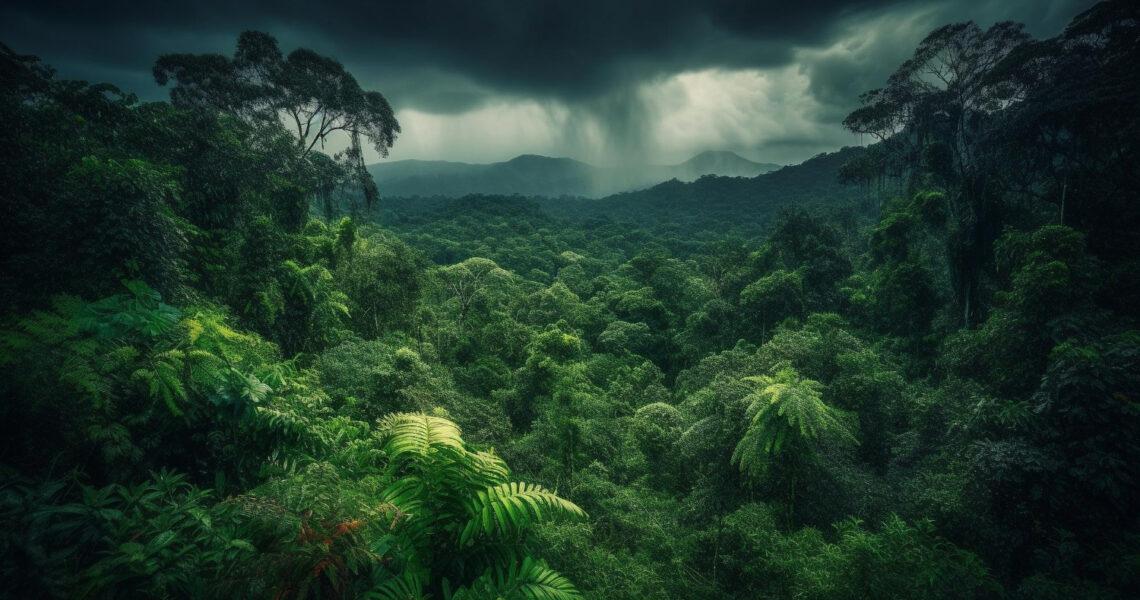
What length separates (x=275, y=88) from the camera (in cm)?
1683

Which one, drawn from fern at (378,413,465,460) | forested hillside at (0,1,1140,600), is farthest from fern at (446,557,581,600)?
fern at (378,413,465,460)

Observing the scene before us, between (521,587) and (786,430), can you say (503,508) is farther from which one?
(786,430)

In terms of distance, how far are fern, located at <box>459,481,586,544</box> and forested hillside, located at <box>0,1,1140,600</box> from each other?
28mm

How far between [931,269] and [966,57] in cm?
923

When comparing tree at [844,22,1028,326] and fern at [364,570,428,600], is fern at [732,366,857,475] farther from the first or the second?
tree at [844,22,1028,326]

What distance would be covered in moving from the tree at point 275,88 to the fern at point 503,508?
16.9 meters

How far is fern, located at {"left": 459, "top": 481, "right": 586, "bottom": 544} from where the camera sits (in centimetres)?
285

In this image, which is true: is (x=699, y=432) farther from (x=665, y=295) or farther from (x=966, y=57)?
(x=966, y=57)

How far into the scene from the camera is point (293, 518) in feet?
8.68

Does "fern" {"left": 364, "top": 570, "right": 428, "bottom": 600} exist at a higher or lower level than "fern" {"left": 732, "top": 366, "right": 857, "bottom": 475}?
higher

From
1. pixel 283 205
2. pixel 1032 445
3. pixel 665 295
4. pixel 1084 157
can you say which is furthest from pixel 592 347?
pixel 1084 157

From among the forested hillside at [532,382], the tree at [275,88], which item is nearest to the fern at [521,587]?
the forested hillside at [532,382]

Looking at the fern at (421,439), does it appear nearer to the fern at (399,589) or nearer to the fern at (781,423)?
the fern at (399,589)

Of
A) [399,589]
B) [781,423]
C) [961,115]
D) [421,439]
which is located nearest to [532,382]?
[781,423]
